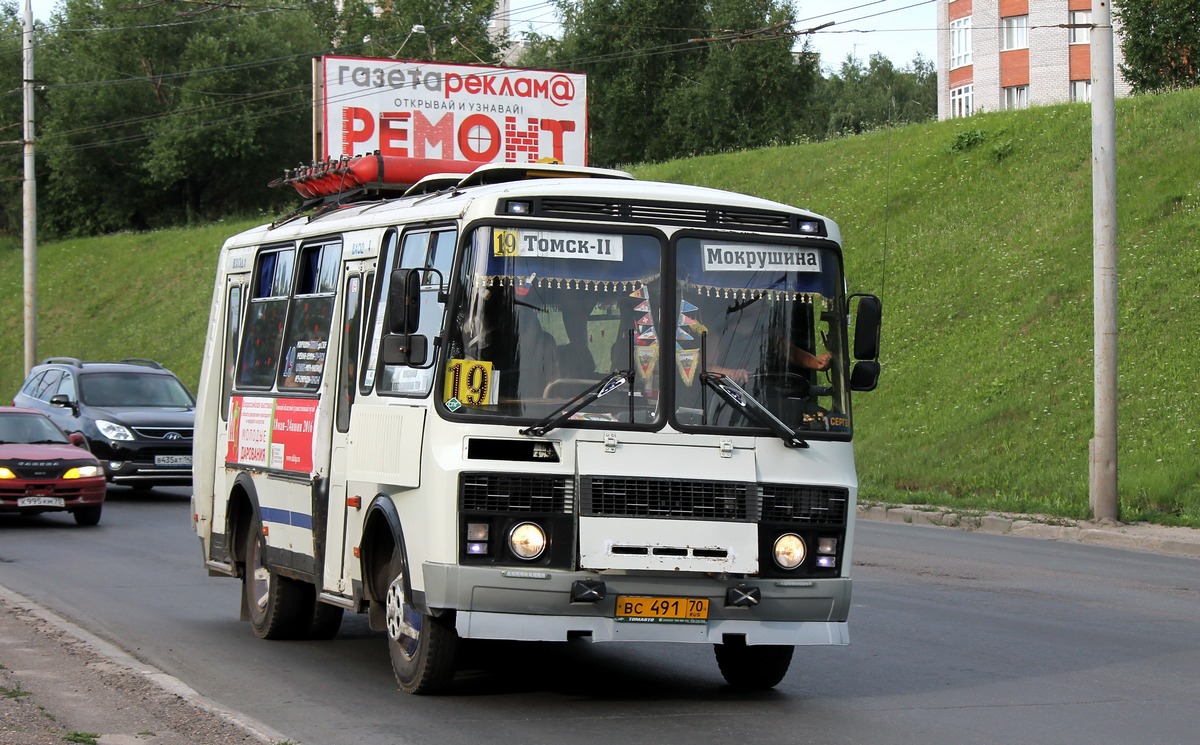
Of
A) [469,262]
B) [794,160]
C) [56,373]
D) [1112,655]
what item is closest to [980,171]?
[794,160]

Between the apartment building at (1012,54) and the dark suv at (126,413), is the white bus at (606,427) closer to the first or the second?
the dark suv at (126,413)

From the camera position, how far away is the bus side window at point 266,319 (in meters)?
11.2

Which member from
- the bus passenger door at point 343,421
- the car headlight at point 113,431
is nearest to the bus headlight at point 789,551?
the bus passenger door at point 343,421

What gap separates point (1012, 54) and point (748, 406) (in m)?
67.1

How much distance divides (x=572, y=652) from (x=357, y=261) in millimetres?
2885

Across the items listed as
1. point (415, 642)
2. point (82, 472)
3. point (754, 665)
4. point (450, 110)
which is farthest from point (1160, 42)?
point (415, 642)

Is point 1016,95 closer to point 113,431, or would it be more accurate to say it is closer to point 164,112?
point 164,112

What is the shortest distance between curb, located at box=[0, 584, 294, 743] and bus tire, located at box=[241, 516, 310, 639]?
3.39ft

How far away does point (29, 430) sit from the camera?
21.3 metres

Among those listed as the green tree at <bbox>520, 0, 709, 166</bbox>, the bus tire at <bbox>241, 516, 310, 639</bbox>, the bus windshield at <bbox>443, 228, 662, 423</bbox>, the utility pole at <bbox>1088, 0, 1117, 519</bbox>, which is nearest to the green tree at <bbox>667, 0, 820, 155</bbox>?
the green tree at <bbox>520, 0, 709, 166</bbox>

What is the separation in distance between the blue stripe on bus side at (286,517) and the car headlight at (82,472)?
9.92m

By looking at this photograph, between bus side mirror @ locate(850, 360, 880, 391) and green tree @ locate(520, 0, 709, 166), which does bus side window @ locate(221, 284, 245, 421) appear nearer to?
bus side mirror @ locate(850, 360, 880, 391)

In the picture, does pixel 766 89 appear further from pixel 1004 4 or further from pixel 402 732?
pixel 402 732

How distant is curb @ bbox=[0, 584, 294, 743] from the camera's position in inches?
298
